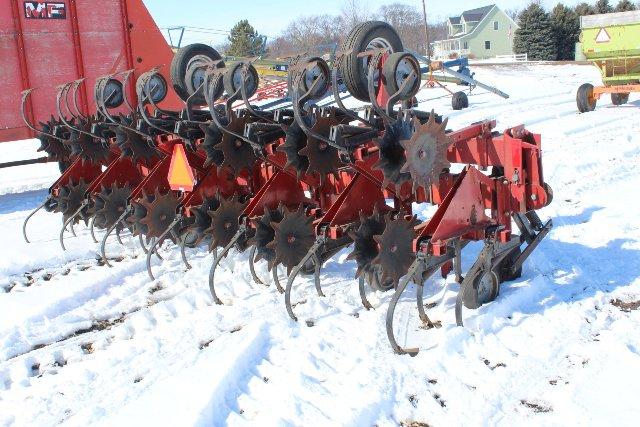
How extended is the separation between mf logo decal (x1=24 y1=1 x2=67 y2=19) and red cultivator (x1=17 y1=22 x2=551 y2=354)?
3770mm

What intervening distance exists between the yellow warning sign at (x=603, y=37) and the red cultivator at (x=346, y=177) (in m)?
11.7

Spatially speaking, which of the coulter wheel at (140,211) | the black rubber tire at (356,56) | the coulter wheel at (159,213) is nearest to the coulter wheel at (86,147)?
the coulter wheel at (140,211)

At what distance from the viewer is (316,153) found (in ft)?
13.8

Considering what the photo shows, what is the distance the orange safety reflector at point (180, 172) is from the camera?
5.37 meters

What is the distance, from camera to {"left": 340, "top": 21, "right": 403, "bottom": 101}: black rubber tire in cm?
413

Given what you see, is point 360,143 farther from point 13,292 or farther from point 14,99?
point 14,99

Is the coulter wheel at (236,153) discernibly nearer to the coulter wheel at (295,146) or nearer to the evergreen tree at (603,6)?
the coulter wheel at (295,146)

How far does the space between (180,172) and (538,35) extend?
38.0 m

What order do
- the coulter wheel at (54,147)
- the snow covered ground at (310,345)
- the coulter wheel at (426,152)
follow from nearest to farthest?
1. the snow covered ground at (310,345)
2. the coulter wheel at (426,152)
3. the coulter wheel at (54,147)

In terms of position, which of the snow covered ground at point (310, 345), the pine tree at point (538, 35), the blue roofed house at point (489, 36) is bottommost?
the snow covered ground at point (310, 345)

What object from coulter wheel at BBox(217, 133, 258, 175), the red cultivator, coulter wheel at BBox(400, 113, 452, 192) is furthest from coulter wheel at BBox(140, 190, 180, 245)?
coulter wheel at BBox(400, 113, 452, 192)

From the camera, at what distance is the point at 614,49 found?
14.7 m

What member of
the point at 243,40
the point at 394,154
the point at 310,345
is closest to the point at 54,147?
the point at 310,345

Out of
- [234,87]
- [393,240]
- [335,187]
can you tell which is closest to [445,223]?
[393,240]
